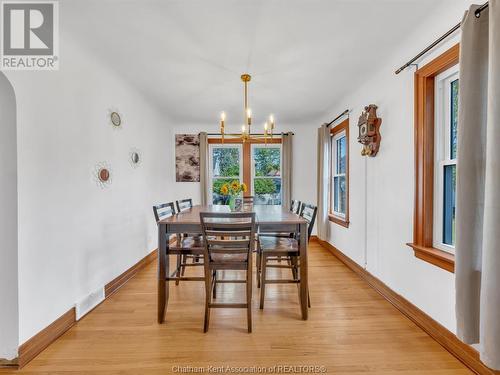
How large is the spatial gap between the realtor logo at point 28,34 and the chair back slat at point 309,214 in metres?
2.40

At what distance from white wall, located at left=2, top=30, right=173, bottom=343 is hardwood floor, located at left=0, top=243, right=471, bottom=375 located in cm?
36

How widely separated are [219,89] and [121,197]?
1.75 metres

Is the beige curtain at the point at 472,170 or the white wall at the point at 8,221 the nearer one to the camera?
the beige curtain at the point at 472,170

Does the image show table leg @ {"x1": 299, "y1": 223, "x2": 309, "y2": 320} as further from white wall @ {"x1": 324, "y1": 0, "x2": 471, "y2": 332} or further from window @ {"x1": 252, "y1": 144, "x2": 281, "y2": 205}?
window @ {"x1": 252, "y1": 144, "x2": 281, "y2": 205}

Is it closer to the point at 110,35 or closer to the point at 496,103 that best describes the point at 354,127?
the point at 496,103

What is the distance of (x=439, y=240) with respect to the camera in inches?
77.4

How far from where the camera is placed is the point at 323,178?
4293mm

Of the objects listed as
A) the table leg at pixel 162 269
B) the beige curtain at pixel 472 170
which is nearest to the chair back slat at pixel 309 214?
the beige curtain at pixel 472 170

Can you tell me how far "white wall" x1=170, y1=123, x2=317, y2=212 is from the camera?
4.92 m

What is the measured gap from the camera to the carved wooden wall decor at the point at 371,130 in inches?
105

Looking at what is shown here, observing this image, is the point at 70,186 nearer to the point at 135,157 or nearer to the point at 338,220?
the point at 135,157

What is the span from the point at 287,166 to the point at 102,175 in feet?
10.5

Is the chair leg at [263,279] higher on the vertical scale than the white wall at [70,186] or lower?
lower

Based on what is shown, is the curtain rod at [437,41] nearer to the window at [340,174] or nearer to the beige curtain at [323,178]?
the window at [340,174]
